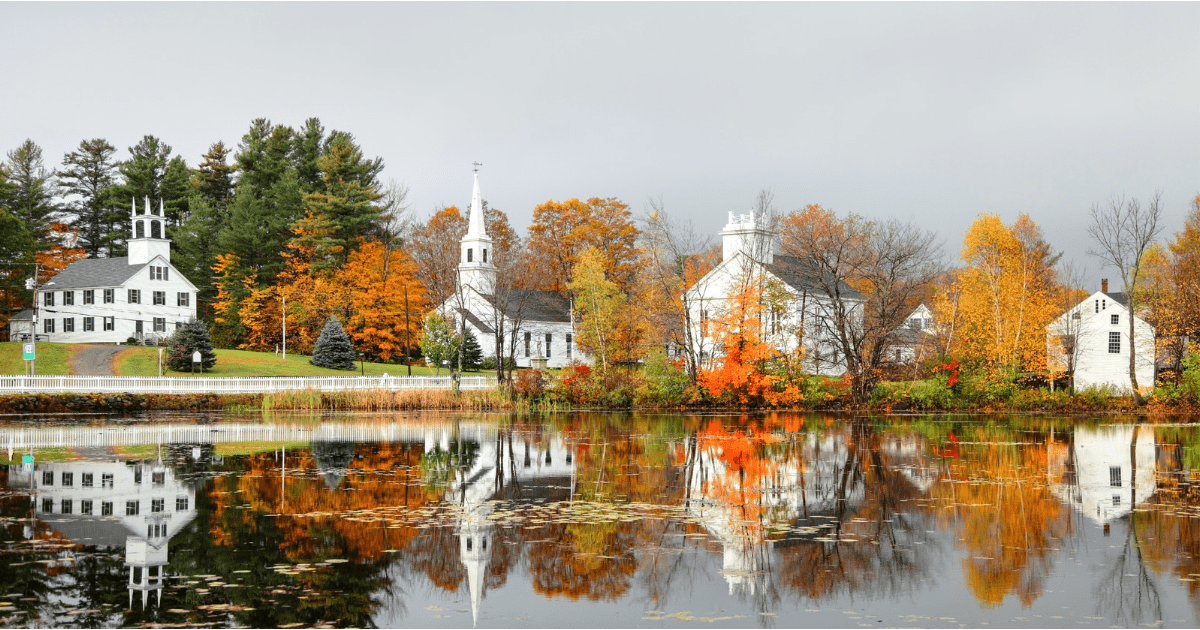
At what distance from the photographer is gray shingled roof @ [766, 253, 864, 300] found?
4920cm

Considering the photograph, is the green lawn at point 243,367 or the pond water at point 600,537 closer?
the pond water at point 600,537

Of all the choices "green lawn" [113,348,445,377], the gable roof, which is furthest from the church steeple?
"green lawn" [113,348,445,377]

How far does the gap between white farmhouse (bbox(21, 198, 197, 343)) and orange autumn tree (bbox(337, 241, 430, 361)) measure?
1178cm

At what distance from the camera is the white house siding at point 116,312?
6391cm

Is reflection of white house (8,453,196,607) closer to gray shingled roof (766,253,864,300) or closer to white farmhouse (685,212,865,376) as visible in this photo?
white farmhouse (685,212,865,376)

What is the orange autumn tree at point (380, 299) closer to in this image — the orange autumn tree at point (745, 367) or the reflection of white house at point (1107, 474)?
the orange autumn tree at point (745, 367)

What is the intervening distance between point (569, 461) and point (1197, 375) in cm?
3001

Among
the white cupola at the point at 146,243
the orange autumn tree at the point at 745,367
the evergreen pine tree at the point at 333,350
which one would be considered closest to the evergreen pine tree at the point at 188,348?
the evergreen pine tree at the point at 333,350

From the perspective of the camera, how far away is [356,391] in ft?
135

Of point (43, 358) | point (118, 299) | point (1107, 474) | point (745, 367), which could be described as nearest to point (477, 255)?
point (118, 299)

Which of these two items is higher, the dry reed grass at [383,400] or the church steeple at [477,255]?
the church steeple at [477,255]

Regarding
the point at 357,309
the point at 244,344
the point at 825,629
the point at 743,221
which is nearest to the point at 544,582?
the point at 825,629

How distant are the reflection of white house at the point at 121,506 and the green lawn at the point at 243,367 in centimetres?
3247

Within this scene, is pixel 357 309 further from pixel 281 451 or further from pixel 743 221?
pixel 281 451
